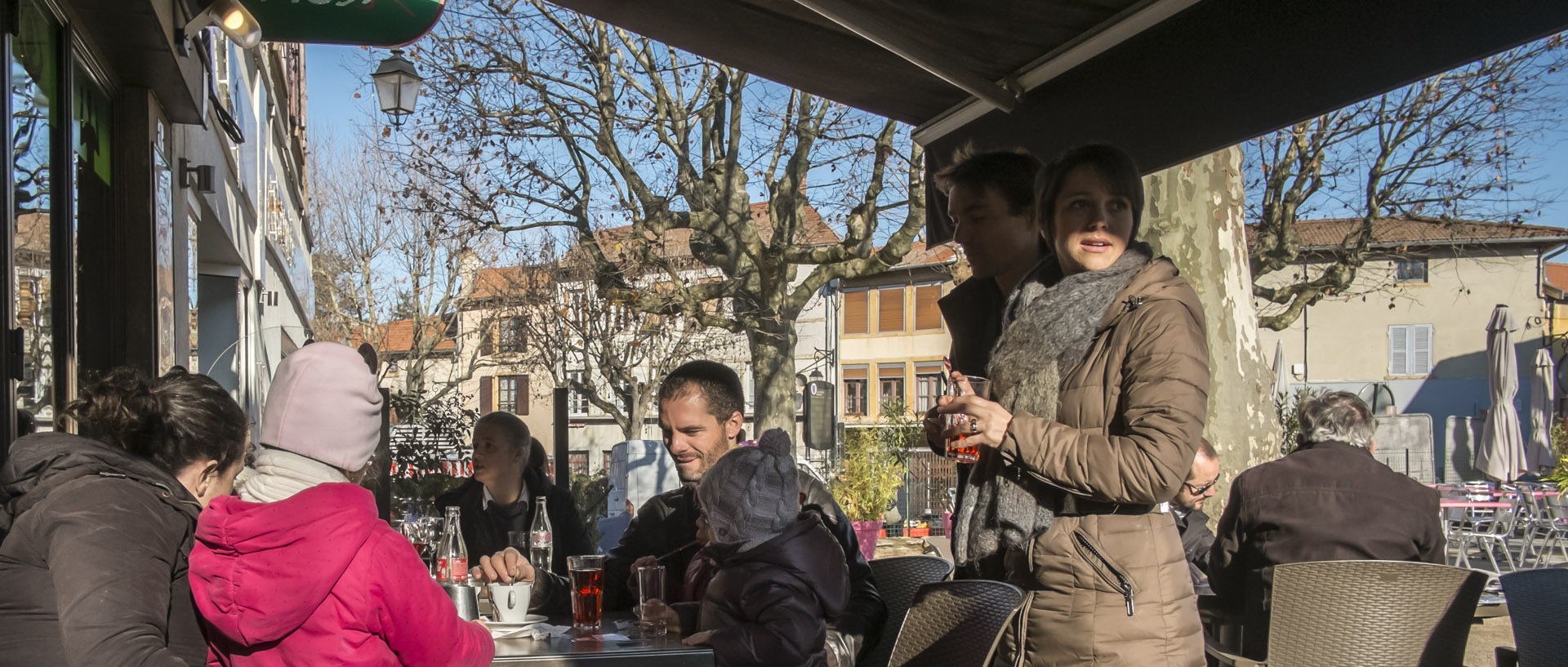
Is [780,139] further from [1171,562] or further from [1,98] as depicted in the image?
[1171,562]

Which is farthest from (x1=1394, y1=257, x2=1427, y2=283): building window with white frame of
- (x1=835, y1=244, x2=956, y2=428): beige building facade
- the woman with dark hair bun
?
the woman with dark hair bun

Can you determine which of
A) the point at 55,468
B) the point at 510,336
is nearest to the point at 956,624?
the point at 55,468

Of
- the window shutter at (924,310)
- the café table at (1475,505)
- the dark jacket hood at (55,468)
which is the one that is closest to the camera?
the dark jacket hood at (55,468)

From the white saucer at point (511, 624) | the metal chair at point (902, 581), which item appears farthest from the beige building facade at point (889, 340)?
the white saucer at point (511, 624)

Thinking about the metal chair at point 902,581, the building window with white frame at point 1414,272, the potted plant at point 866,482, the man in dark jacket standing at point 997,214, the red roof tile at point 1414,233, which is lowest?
the potted plant at point 866,482

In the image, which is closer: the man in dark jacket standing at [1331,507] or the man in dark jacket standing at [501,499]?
the man in dark jacket standing at [1331,507]

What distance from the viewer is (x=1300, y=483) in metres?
4.98

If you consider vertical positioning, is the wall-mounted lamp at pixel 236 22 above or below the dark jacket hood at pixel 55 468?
above

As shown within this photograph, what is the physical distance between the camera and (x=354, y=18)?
530 cm

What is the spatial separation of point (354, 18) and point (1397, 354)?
50.0 m

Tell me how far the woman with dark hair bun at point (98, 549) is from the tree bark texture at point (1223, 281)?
7.55 metres

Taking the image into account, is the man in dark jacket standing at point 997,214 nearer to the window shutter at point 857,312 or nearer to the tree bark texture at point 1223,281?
the tree bark texture at point 1223,281

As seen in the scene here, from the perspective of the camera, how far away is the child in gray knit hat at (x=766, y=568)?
2855mm

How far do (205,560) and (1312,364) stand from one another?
5078 cm
